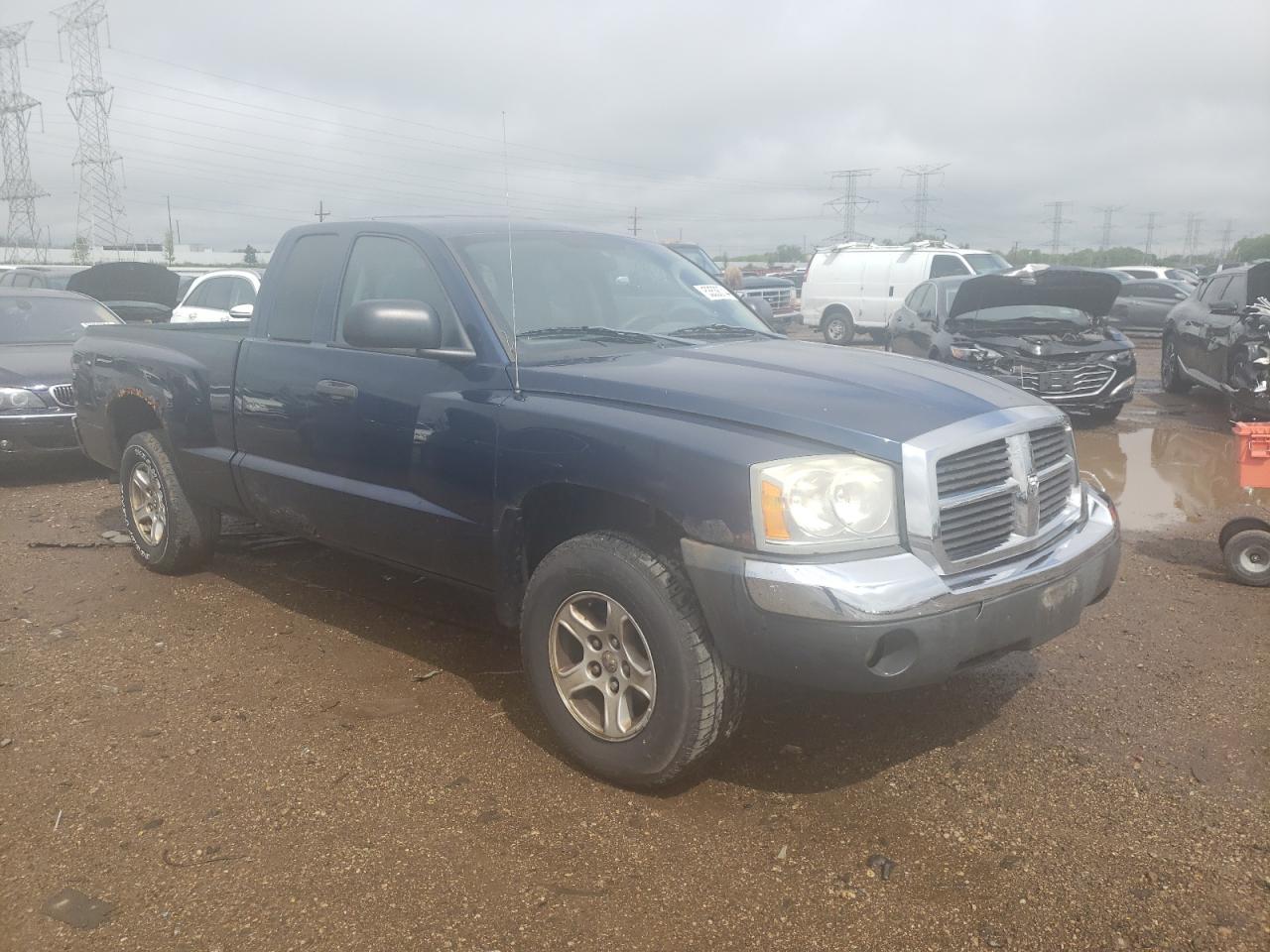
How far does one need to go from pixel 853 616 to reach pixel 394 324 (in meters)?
1.87

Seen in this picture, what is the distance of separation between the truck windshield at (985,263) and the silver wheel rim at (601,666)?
18898mm

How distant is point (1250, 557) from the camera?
209 inches

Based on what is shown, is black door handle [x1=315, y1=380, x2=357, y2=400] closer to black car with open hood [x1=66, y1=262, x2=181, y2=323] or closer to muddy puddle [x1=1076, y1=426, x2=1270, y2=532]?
muddy puddle [x1=1076, y1=426, x2=1270, y2=532]

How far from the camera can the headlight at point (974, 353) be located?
34.0ft

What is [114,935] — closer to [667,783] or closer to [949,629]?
[667,783]

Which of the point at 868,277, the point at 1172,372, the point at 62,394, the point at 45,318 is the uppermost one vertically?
the point at 868,277

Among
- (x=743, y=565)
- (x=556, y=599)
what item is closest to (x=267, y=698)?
(x=556, y=599)

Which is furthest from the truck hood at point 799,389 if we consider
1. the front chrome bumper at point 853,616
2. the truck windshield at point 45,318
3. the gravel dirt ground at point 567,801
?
the truck windshield at point 45,318

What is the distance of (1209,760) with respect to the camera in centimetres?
347

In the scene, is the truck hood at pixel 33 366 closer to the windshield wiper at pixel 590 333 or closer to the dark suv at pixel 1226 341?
the windshield wiper at pixel 590 333

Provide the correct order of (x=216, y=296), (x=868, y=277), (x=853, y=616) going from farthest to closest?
(x=868, y=277) → (x=216, y=296) → (x=853, y=616)

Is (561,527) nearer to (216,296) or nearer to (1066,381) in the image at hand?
(1066,381)

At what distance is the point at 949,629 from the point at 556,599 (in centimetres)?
121

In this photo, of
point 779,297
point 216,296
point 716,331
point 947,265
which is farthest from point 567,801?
point 779,297
